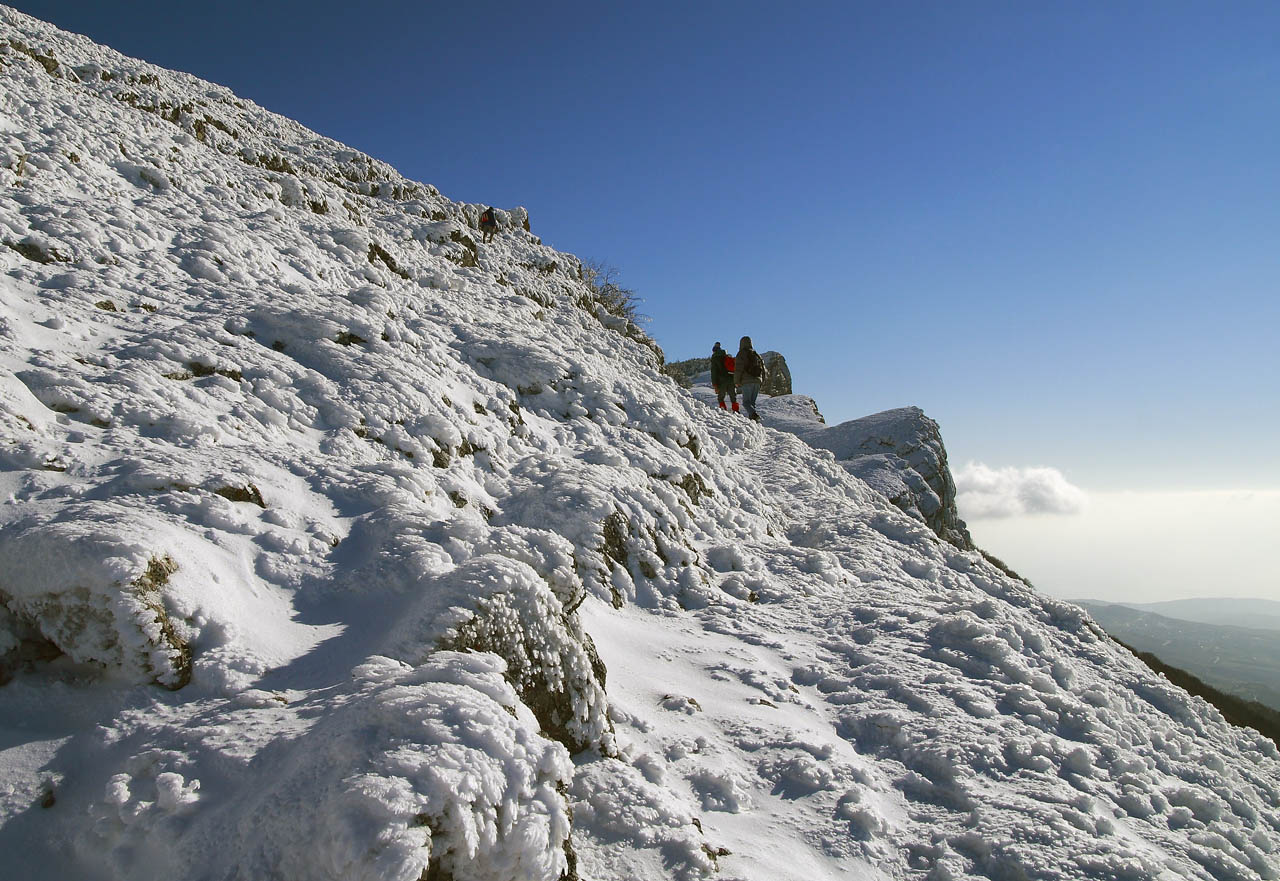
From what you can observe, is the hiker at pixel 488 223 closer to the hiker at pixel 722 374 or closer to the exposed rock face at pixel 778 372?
the hiker at pixel 722 374

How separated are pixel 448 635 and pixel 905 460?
1840cm

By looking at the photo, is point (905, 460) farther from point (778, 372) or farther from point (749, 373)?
point (778, 372)

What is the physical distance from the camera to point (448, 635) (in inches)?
161

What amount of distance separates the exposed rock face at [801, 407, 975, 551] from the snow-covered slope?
20.9ft

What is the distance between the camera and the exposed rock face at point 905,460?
18828 mm

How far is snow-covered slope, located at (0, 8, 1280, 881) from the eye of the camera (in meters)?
2.97

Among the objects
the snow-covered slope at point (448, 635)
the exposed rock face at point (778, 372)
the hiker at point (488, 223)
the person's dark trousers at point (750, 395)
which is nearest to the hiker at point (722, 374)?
the person's dark trousers at point (750, 395)

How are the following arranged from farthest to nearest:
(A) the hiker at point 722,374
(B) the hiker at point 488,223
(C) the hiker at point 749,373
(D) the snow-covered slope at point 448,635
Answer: (B) the hiker at point 488,223, (A) the hiker at point 722,374, (C) the hiker at point 749,373, (D) the snow-covered slope at point 448,635

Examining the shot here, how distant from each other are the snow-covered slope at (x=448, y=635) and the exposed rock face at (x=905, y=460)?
636 cm

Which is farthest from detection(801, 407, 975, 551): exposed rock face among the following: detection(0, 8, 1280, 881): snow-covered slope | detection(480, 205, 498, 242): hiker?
detection(480, 205, 498, 242): hiker

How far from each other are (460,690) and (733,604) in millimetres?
5426

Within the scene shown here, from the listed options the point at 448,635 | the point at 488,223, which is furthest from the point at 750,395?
the point at 448,635

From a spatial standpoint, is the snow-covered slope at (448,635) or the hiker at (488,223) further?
the hiker at (488,223)

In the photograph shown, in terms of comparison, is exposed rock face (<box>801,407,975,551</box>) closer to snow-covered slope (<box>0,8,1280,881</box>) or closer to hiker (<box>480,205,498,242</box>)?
snow-covered slope (<box>0,8,1280,881</box>)
